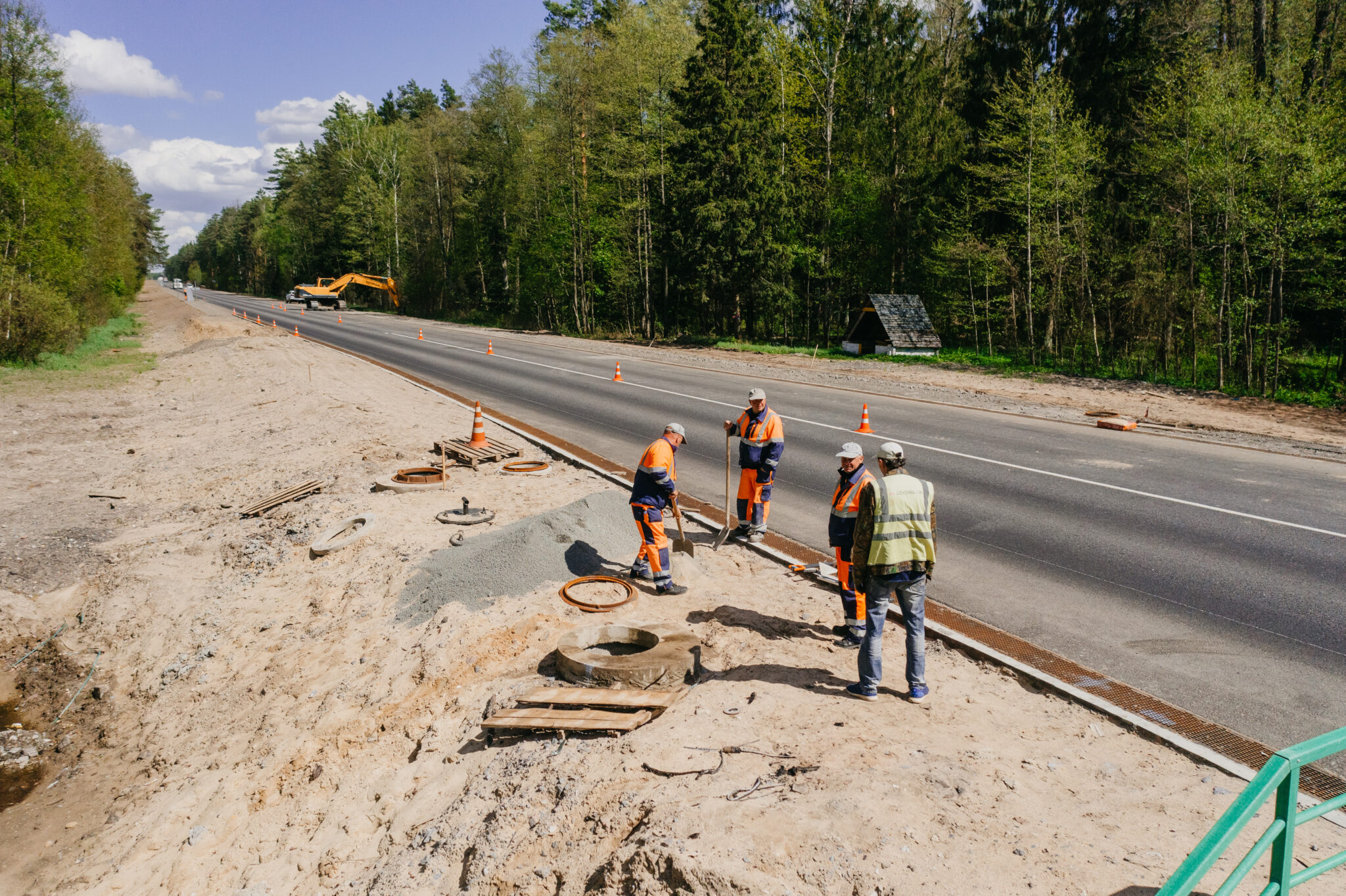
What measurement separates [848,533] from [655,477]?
6.56 feet

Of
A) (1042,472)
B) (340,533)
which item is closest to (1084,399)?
(1042,472)

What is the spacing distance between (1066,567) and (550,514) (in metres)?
5.59

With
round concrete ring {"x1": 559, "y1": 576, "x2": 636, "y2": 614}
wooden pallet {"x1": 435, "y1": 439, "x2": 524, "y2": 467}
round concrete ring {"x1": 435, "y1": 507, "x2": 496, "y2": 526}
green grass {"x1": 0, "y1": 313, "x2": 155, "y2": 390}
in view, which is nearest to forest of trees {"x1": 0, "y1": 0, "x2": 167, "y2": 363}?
green grass {"x1": 0, "y1": 313, "x2": 155, "y2": 390}

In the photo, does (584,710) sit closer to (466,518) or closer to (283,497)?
(466,518)

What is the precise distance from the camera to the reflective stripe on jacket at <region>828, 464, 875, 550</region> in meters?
6.43

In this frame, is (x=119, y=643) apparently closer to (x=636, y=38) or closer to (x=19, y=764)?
(x=19, y=764)

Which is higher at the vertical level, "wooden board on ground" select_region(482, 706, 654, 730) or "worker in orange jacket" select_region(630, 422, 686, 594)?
"worker in orange jacket" select_region(630, 422, 686, 594)

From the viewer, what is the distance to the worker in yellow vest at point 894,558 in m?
5.25

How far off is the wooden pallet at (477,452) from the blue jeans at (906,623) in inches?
323

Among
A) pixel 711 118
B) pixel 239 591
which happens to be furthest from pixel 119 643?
pixel 711 118

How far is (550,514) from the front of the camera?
28.2 ft

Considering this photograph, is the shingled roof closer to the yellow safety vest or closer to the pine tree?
the pine tree

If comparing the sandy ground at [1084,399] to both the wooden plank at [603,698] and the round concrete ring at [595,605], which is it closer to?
the round concrete ring at [595,605]

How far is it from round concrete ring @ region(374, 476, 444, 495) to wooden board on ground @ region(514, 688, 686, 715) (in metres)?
6.20
